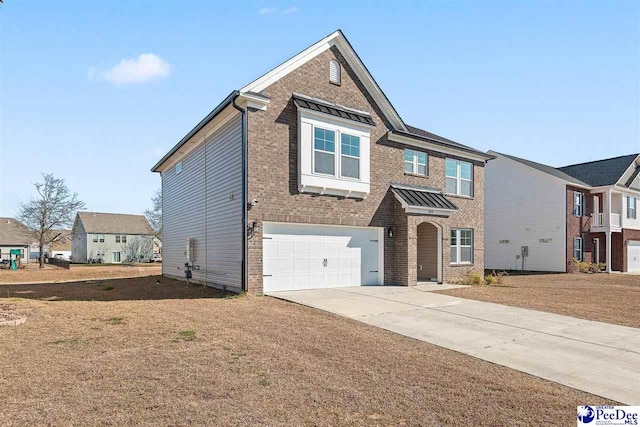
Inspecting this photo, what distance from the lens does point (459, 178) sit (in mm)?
21062

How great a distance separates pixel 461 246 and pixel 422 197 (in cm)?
426

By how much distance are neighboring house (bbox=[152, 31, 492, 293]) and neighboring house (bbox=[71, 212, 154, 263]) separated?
153 ft

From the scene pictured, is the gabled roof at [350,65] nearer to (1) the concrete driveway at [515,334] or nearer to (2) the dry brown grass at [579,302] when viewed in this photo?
(1) the concrete driveway at [515,334]

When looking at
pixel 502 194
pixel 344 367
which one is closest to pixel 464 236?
pixel 502 194

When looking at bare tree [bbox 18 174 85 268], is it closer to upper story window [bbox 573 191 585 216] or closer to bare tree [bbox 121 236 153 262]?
bare tree [bbox 121 236 153 262]

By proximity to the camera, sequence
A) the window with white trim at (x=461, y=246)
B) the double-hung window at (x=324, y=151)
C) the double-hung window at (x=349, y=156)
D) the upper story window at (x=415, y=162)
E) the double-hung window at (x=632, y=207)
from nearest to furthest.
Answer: the double-hung window at (x=324, y=151) → the double-hung window at (x=349, y=156) → the upper story window at (x=415, y=162) → the window with white trim at (x=461, y=246) → the double-hung window at (x=632, y=207)

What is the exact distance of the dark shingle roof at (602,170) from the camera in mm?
32156

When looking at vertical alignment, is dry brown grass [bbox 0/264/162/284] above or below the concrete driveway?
below

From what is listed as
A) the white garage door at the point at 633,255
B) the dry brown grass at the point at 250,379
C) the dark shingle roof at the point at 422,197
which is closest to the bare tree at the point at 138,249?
the dark shingle roof at the point at 422,197

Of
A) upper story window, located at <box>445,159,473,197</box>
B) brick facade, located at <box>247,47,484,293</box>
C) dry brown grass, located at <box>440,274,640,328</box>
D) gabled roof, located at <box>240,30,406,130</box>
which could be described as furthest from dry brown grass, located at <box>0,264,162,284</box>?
dry brown grass, located at <box>440,274,640,328</box>

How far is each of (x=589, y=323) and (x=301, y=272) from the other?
28.4ft

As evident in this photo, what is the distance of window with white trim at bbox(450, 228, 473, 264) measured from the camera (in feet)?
66.5

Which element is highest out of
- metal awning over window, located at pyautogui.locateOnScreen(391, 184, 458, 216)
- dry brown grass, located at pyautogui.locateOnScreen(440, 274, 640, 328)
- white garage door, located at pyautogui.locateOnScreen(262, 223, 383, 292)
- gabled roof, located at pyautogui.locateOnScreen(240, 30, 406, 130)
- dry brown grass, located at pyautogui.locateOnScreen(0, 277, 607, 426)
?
gabled roof, located at pyautogui.locateOnScreen(240, 30, 406, 130)

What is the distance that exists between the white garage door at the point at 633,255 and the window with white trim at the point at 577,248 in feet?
19.8
